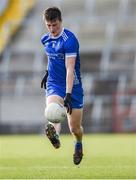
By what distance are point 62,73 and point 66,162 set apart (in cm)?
222

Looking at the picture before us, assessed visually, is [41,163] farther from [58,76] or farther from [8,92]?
[8,92]

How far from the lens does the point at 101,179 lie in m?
9.66

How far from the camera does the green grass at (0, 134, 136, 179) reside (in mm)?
10305

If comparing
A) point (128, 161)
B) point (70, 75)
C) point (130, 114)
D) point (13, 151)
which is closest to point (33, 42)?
point (130, 114)

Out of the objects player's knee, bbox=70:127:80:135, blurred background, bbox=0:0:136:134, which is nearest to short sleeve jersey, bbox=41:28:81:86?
player's knee, bbox=70:127:80:135

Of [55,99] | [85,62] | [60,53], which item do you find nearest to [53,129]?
[55,99]

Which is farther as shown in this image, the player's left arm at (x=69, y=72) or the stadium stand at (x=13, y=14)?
the stadium stand at (x=13, y=14)

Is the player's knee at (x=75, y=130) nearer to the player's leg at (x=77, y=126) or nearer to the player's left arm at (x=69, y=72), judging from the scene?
the player's leg at (x=77, y=126)

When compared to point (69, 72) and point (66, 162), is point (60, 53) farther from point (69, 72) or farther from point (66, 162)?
point (66, 162)

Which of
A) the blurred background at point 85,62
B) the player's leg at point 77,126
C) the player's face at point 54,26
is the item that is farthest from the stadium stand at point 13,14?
the player's face at point 54,26

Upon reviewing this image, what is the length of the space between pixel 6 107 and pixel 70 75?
16144 mm

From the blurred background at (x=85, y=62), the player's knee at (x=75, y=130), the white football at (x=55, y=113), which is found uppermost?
the white football at (x=55, y=113)

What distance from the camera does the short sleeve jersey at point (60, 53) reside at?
434 inches

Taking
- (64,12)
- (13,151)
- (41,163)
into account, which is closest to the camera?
(41,163)
